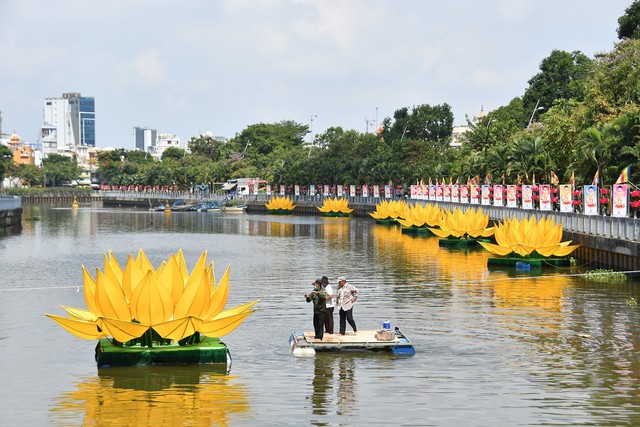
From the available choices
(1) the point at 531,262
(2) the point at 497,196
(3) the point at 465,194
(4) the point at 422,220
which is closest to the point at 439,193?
(3) the point at 465,194

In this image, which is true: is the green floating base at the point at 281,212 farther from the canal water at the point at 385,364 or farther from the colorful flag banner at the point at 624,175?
the colorful flag banner at the point at 624,175

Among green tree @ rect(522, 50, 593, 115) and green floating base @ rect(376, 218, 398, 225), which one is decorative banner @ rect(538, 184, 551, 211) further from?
green tree @ rect(522, 50, 593, 115)

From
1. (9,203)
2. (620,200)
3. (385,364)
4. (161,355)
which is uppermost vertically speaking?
(620,200)

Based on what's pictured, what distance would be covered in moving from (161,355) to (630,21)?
81.4 m

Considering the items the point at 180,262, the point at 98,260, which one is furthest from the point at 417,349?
the point at 98,260

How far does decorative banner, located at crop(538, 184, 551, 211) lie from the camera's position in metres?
54.9

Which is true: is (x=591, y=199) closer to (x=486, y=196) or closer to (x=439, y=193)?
(x=486, y=196)

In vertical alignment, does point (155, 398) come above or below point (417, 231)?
below

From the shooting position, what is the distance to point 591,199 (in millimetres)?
45844

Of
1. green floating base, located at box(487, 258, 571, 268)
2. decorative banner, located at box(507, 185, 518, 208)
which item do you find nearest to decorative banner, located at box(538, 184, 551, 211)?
decorative banner, located at box(507, 185, 518, 208)

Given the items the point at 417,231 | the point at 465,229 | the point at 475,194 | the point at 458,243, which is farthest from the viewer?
the point at 475,194

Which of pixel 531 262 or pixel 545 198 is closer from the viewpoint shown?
pixel 531 262

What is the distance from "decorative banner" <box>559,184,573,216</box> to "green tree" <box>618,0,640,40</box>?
45.5m

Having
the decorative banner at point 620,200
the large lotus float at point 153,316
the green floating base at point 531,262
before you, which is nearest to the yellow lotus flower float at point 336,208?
the green floating base at point 531,262
